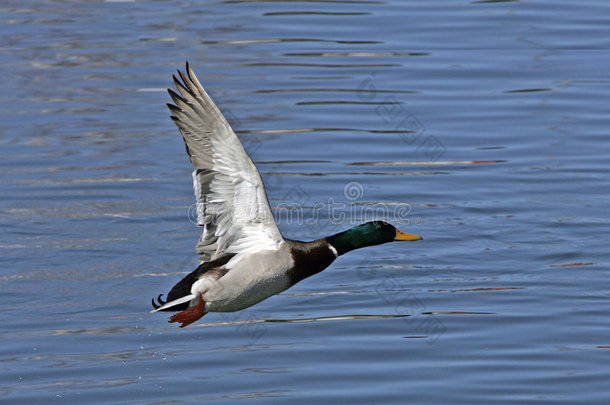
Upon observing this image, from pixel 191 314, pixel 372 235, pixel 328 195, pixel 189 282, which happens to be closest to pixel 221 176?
pixel 189 282

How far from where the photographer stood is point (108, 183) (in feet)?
40.4

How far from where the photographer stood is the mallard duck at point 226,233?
724 cm

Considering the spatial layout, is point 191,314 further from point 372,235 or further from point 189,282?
point 372,235

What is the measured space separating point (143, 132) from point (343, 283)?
4126 millimetres

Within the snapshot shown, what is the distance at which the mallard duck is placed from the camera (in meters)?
7.24

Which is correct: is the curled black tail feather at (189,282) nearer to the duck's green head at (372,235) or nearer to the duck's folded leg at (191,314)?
the duck's folded leg at (191,314)

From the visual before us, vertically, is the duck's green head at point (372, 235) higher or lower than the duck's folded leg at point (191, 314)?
higher

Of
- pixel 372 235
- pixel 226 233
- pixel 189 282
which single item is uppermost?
pixel 226 233

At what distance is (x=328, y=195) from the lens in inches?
471

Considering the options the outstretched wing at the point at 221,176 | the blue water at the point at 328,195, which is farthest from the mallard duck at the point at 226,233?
the blue water at the point at 328,195

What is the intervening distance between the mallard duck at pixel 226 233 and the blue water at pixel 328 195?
116cm

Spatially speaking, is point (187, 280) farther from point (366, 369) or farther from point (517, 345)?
point (517, 345)

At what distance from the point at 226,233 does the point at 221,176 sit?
496 mm

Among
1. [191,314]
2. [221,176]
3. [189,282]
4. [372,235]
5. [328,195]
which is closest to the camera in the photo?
[221,176]
